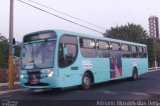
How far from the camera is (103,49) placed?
2253 cm

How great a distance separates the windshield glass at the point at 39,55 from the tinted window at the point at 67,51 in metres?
0.46

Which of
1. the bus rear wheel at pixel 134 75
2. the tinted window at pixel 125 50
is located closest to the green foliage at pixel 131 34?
the bus rear wheel at pixel 134 75

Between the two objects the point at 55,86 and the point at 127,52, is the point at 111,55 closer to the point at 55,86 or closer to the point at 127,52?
the point at 127,52

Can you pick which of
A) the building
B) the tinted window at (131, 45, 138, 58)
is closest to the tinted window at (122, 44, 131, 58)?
the tinted window at (131, 45, 138, 58)

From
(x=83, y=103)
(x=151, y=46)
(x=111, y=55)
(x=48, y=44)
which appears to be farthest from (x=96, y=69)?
(x=151, y=46)

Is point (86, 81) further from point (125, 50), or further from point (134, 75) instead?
point (134, 75)

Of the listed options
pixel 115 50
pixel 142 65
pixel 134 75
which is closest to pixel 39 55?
pixel 115 50

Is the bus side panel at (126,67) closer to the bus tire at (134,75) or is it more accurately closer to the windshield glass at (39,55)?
the bus tire at (134,75)

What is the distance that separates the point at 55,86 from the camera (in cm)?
1722

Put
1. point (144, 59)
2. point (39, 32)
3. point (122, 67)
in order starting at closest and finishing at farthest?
point (39, 32), point (122, 67), point (144, 59)

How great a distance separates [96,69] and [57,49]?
4397mm

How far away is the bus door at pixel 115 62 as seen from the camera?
23561mm

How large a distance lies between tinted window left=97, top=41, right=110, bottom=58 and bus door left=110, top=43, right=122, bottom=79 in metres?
0.80

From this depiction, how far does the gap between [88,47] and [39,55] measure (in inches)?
147
